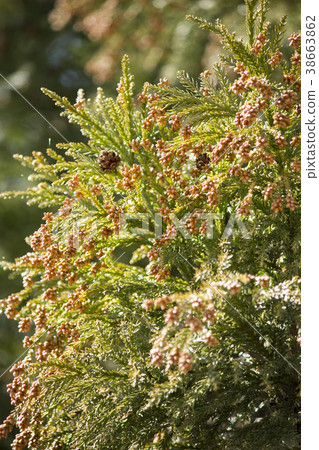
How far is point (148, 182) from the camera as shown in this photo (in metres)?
0.61

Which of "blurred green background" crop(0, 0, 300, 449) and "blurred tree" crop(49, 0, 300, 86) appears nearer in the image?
"blurred tree" crop(49, 0, 300, 86)

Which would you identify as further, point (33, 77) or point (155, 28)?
point (33, 77)

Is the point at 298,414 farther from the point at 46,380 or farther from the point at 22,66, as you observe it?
the point at 22,66

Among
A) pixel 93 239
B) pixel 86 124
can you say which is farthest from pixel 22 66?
pixel 93 239

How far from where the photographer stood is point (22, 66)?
1455 millimetres

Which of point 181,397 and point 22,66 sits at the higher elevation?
point 22,66

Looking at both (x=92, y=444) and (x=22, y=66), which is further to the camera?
(x=22, y=66)

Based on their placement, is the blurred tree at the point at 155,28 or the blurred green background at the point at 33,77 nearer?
the blurred tree at the point at 155,28

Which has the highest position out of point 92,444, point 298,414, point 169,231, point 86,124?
point 86,124
